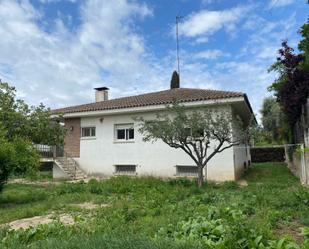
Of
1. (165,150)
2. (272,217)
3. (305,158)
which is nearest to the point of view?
(272,217)

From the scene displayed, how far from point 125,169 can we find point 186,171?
4067 millimetres

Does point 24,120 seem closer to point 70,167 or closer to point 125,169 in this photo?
point 70,167

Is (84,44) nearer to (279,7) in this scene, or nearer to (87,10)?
(87,10)

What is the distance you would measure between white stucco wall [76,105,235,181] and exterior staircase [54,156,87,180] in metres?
0.36

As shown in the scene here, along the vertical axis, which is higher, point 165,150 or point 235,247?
point 165,150

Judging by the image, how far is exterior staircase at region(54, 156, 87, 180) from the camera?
63.2ft

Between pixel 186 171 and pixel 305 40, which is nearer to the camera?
pixel 305 40

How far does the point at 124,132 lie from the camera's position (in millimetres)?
19000

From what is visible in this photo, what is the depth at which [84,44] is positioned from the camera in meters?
16.1

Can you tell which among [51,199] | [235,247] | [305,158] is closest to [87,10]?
[51,199]

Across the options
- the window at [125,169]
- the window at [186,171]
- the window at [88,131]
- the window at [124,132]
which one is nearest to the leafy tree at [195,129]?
the window at [186,171]

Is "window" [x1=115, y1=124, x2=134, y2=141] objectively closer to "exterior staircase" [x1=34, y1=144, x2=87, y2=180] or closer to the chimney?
"exterior staircase" [x1=34, y1=144, x2=87, y2=180]

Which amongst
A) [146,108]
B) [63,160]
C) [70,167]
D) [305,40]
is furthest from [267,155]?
[305,40]

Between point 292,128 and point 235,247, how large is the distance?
15.1 meters
